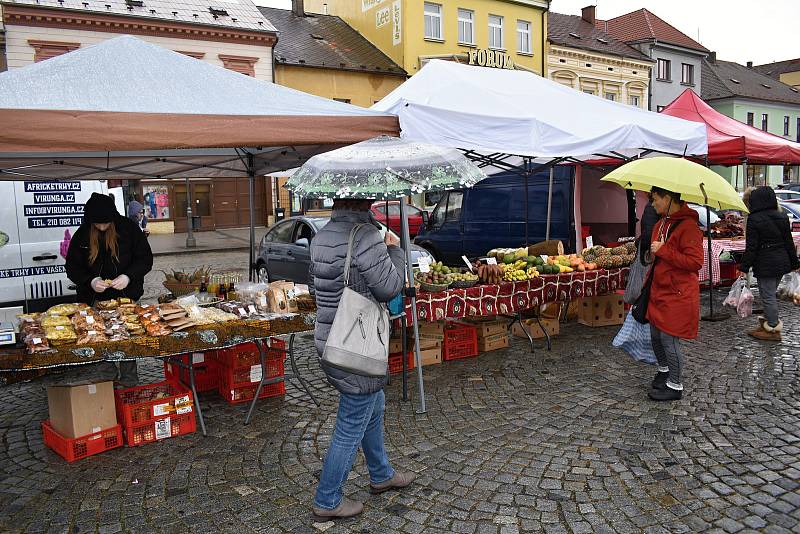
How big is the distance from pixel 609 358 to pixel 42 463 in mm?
5289

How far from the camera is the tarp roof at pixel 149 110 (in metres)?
3.59

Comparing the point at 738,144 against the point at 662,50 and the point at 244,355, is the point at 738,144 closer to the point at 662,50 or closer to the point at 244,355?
the point at 244,355

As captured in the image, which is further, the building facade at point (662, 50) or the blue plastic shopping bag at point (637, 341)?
the building facade at point (662, 50)

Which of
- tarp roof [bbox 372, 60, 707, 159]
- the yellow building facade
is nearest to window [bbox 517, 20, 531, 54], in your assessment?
the yellow building facade

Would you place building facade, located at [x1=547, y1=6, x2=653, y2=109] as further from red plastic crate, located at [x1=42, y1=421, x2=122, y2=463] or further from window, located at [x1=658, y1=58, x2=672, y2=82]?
red plastic crate, located at [x1=42, y1=421, x2=122, y2=463]

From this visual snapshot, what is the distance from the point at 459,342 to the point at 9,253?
17.1 feet

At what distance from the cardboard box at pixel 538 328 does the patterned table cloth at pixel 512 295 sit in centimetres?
55

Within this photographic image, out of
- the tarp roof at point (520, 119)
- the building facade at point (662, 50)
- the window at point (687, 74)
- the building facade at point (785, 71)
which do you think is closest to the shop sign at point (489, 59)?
the building facade at point (662, 50)

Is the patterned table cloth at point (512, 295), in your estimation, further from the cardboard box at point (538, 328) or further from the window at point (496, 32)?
the window at point (496, 32)

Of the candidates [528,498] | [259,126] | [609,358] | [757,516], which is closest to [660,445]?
[757,516]

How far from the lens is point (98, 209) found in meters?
5.22

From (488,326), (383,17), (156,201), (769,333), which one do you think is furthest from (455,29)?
(488,326)

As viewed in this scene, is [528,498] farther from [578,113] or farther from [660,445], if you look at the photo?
[578,113]

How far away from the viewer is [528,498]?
11.9ft
